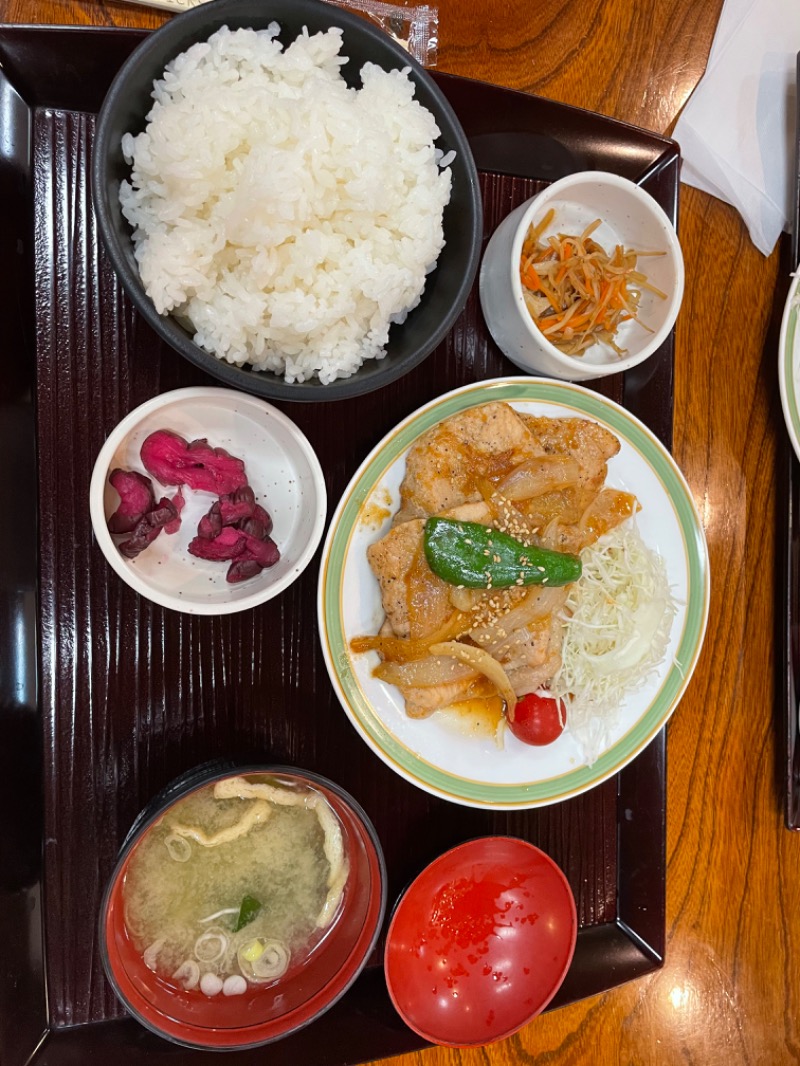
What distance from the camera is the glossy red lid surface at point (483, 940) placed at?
6.50 ft

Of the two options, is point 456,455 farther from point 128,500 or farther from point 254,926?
point 254,926

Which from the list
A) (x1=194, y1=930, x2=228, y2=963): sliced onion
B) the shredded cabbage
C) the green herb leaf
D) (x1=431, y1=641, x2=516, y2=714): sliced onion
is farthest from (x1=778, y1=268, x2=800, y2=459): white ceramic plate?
(x1=194, y1=930, x2=228, y2=963): sliced onion

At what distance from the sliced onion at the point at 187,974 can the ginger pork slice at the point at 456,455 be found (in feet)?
3.96

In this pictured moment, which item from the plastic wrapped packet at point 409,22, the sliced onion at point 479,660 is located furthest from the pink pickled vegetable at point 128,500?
the plastic wrapped packet at point 409,22

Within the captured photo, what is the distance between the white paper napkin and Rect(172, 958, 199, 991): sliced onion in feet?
8.39

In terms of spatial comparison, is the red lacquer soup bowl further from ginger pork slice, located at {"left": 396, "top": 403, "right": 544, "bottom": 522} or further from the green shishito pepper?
ginger pork slice, located at {"left": 396, "top": 403, "right": 544, "bottom": 522}

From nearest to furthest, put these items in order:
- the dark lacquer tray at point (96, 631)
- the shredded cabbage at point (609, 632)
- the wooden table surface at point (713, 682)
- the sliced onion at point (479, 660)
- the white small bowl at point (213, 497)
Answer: the white small bowl at point (213, 497) → the dark lacquer tray at point (96, 631) → the sliced onion at point (479, 660) → the shredded cabbage at point (609, 632) → the wooden table surface at point (713, 682)

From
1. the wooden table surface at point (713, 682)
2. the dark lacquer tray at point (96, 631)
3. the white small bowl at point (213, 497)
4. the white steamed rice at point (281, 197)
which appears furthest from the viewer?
the wooden table surface at point (713, 682)

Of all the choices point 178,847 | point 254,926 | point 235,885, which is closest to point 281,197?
point 178,847

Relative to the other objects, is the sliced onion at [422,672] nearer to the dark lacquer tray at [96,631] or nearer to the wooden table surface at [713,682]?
the dark lacquer tray at [96,631]

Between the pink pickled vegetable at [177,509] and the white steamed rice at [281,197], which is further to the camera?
the pink pickled vegetable at [177,509]

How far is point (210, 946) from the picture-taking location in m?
1.87

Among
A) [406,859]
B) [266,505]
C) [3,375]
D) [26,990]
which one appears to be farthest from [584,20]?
[26,990]

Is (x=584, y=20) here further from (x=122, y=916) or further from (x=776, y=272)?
(x=122, y=916)
